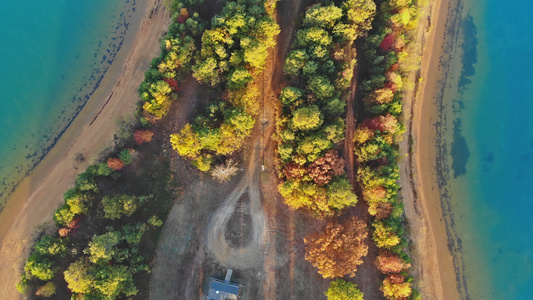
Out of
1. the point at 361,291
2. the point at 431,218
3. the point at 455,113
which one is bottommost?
the point at 361,291

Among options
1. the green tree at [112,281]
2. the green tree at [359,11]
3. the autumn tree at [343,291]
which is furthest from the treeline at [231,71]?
the autumn tree at [343,291]

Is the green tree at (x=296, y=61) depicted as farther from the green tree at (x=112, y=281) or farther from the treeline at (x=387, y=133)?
the green tree at (x=112, y=281)

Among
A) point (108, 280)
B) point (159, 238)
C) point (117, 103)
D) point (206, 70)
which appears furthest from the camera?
point (117, 103)

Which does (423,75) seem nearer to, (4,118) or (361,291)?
(361,291)

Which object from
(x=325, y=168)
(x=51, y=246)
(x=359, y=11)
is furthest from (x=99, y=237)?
(x=359, y=11)

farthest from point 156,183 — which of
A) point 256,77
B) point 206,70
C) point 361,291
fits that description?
→ point 361,291

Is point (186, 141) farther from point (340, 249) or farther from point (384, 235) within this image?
point (384, 235)

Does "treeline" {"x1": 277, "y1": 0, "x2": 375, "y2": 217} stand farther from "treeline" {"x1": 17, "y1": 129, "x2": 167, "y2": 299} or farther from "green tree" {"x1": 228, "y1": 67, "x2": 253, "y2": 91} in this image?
"treeline" {"x1": 17, "y1": 129, "x2": 167, "y2": 299}
